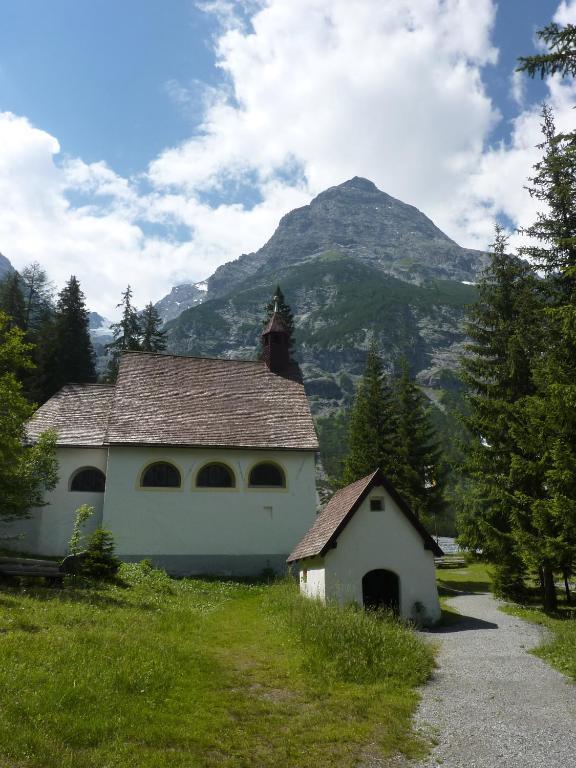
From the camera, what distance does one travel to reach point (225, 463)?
24.8m

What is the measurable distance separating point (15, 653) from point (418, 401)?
29.9 metres

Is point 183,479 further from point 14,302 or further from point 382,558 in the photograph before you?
point 14,302

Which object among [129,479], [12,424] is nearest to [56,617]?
[12,424]

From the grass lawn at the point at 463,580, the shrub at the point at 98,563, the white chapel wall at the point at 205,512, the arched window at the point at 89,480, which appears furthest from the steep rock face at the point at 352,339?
the shrub at the point at 98,563

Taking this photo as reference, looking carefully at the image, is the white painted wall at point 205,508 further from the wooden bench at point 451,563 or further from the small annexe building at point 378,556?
the wooden bench at point 451,563

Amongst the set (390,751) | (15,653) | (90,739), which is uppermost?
(15,653)

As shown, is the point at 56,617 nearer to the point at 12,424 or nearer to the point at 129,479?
the point at 12,424

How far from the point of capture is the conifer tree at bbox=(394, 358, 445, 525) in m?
32.6

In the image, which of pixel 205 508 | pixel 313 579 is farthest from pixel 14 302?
pixel 313 579

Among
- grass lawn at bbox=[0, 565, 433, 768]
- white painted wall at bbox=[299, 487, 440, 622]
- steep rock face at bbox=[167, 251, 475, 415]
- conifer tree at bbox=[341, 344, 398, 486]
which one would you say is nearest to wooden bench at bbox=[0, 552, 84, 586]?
grass lawn at bbox=[0, 565, 433, 768]

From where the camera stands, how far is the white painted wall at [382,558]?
17219 millimetres

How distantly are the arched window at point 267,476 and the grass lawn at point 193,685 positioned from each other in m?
10.0

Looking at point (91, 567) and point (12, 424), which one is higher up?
point (12, 424)

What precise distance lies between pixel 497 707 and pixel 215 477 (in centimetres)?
1680
